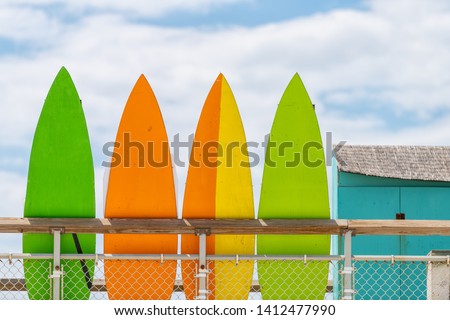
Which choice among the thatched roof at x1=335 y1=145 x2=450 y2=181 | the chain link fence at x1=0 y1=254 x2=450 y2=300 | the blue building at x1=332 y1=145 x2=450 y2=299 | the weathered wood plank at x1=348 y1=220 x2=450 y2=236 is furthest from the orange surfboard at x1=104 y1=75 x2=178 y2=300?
the thatched roof at x1=335 y1=145 x2=450 y2=181

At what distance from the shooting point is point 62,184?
5.34m

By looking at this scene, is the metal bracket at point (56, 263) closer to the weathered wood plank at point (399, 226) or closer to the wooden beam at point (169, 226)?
the wooden beam at point (169, 226)

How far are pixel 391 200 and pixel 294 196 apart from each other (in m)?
2.74

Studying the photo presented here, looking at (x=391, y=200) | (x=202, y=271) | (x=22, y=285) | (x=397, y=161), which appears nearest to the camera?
(x=202, y=271)

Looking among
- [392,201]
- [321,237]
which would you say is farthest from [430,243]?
[321,237]

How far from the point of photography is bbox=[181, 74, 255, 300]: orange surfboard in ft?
17.4

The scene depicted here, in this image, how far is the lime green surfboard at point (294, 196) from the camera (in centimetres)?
532

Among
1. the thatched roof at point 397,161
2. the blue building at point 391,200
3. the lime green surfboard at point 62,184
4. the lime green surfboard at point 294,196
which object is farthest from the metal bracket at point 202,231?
the thatched roof at point 397,161

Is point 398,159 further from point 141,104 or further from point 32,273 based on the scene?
point 32,273

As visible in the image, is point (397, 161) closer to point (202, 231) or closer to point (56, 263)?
point (202, 231)

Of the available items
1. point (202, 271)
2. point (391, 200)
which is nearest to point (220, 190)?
point (202, 271)

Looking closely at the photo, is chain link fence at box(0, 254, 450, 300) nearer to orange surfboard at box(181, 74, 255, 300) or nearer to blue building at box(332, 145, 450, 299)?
orange surfboard at box(181, 74, 255, 300)

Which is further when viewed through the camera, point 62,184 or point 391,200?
point 391,200

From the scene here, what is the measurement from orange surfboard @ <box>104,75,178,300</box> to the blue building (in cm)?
279
